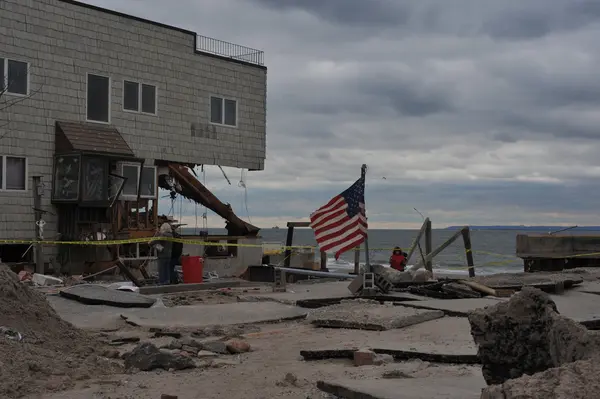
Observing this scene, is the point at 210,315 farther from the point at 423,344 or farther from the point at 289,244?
the point at 289,244

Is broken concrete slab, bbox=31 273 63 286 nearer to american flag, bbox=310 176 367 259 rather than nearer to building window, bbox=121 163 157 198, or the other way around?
building window, bbox=121 163 157 198

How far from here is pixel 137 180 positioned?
24406 mm

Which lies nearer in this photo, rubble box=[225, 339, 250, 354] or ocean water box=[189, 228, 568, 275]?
rubble box=[225, 339, 250, 354]

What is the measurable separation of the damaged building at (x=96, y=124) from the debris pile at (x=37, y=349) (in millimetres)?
12599

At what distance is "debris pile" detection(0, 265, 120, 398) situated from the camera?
7051 millimetres

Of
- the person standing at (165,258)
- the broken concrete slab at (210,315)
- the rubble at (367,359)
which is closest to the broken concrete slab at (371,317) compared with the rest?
the broken concrete slab at (210,315)

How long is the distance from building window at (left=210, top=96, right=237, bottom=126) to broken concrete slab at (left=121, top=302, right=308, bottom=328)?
15914 millimetres

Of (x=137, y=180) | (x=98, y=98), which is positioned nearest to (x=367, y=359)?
(x=137, y=180)

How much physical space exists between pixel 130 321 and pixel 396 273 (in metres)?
6.15

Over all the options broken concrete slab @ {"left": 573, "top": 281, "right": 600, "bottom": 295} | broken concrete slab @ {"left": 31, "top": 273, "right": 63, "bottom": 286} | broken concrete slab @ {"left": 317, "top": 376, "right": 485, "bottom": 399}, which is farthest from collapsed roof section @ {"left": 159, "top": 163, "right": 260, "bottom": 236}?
broken concrete slab @ {"left": 317, "top": 376, "right": 485, "bottom": 399}

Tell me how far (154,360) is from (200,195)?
66.8ft

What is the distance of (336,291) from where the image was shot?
50.1 ft

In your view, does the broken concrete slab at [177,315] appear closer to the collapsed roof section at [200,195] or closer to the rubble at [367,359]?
the rubble at [367,359]

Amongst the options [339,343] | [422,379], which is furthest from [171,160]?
[422,379]
